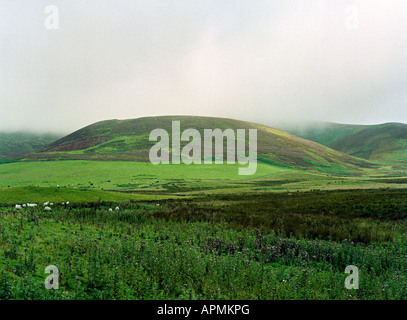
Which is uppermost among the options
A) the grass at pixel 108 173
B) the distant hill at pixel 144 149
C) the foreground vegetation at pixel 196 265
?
the distant hill at pixel 144 149

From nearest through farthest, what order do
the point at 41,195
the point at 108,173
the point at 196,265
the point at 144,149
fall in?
the point at 196,265 → the point at 41,195 → the point at 108,173 → the point at 144,149

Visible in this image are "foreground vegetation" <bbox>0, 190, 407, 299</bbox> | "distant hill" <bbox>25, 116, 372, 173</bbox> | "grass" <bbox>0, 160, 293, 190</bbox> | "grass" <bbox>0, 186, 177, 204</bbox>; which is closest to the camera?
"foreground vegetation" <bbox>0, 190, 407, 299</bbox>

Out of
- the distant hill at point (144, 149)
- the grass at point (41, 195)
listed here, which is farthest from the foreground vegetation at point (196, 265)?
the distant hill at point (144, 149)

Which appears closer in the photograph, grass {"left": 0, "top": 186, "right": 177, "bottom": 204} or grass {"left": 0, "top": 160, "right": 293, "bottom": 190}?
grass {"left": 0, "top": 186, "right": 177, "bottom": 204}

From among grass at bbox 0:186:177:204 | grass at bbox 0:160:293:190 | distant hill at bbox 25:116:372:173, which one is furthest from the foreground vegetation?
distant hill at bbox 25:116:372:173

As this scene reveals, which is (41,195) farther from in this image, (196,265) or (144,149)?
(144,149)

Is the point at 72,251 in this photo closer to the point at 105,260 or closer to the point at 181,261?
the point at 105,260

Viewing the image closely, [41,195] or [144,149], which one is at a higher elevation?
[144,149]

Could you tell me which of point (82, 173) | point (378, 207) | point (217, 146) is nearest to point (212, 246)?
point (378, 207)

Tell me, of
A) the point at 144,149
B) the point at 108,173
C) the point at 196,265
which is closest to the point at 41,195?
the point at 196,265

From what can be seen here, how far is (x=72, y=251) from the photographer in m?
10.3

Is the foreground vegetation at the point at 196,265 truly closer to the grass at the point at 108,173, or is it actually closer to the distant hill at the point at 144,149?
the grass at the point at 108,173

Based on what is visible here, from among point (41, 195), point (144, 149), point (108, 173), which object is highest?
point (144, 149)

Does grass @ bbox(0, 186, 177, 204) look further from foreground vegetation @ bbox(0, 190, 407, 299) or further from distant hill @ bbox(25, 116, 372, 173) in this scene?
distant hill @ bbox(25, 116, 372, 173)
